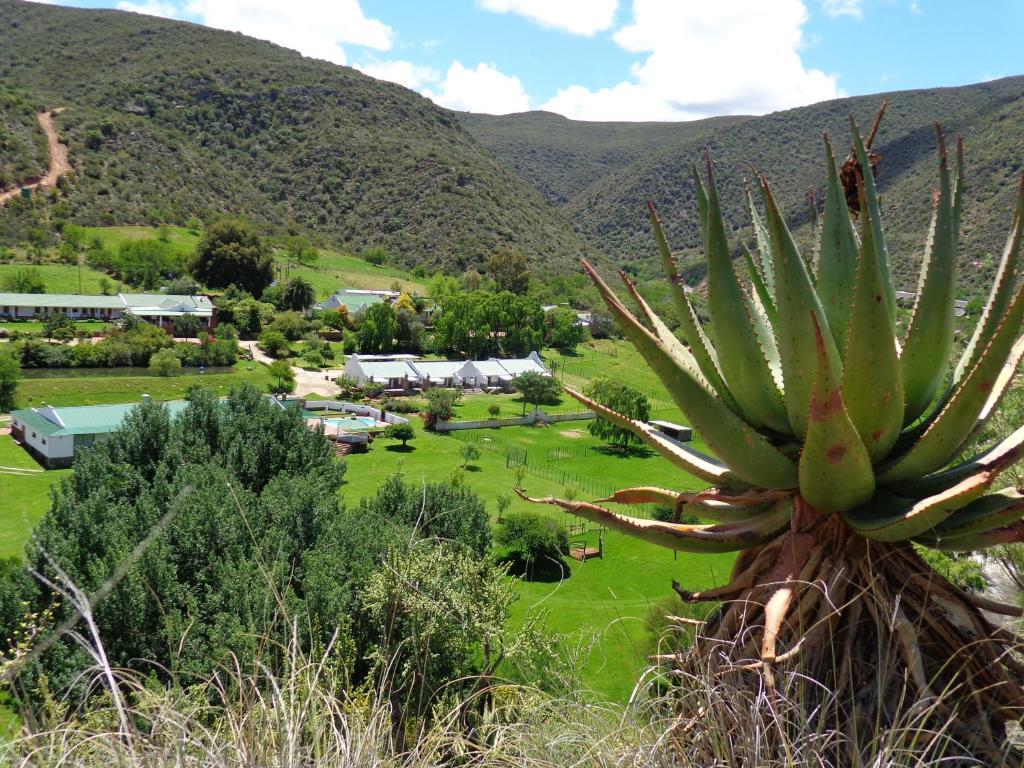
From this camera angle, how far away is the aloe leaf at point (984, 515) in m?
2.51

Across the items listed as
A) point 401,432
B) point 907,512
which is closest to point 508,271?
point 401,432

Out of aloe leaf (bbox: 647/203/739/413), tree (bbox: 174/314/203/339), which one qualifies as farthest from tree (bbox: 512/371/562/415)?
aloe leaf (bbox: 647/203/739/413)

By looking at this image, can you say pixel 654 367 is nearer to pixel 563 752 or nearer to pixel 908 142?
pixel 563 752

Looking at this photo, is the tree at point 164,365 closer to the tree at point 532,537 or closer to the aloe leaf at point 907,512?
the tree at point 532,537

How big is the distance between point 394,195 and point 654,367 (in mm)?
117591

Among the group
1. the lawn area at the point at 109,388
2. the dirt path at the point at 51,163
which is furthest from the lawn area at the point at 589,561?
the dirt path at the point at 51,163

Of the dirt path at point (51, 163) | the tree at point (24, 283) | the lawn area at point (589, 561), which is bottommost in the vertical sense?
the lawn area at point (589, 561)

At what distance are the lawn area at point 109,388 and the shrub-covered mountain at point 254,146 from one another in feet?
157

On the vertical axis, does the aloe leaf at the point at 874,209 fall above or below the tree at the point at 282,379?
above

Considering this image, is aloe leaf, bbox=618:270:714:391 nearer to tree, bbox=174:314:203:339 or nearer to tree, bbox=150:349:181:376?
tree, bbox=150:349:181:376

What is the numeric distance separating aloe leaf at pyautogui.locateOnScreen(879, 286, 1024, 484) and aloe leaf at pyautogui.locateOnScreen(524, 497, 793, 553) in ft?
1.44

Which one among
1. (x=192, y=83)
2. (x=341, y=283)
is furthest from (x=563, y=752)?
(x=192, y=83)

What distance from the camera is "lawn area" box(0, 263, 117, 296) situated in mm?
62531

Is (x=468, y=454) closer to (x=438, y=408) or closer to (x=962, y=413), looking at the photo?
(x=438, y=408)
